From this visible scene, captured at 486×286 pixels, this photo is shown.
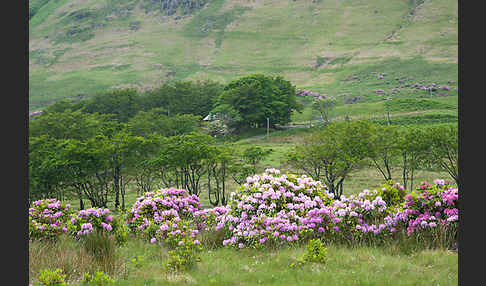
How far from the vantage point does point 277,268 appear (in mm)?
7203

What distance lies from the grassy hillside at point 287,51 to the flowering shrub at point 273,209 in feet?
310

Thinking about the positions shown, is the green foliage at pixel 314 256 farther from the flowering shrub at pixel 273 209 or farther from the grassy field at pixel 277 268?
the flowering shrub at pixel 273 209

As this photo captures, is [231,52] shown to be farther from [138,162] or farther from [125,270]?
[125,270]

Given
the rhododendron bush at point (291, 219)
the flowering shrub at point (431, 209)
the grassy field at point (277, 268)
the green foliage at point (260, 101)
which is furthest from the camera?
the green foliage at point (260, 101)

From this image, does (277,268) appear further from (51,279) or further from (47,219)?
(47,219)

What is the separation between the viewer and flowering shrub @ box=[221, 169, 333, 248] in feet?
29.5

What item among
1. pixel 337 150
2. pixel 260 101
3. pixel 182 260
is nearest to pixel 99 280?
pixel 182 260

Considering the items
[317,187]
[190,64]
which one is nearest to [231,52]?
[190,64]

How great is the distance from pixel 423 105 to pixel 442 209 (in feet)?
249

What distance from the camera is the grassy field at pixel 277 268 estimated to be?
636cm

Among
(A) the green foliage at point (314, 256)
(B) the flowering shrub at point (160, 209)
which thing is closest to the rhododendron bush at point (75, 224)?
(B) the flowering shrub at point (160, 209)

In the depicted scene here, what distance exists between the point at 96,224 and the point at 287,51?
15992cm

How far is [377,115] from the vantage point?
251 ft
